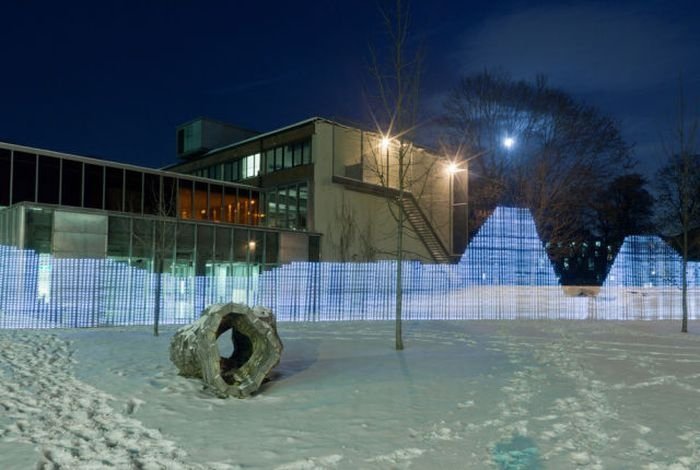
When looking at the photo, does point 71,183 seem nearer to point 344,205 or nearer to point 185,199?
point 185,199

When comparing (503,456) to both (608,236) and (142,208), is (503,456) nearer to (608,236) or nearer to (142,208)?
(142,208)

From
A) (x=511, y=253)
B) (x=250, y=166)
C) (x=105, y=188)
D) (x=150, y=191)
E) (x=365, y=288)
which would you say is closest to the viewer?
(x=365, y=288)

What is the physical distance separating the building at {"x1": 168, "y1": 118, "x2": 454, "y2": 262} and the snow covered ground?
63.6ft

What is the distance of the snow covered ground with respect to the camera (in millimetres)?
4855

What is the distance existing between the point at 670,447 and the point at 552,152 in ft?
81.7

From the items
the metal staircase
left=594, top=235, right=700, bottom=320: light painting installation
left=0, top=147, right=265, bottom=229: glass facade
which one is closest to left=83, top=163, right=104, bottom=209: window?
left=0, top=147, right=265, bottom=229: glass facade

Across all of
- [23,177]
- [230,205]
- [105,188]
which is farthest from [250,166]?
[23,177]

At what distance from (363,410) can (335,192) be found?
83.8 ft

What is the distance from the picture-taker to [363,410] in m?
6.36

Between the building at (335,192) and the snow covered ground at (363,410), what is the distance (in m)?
19.4

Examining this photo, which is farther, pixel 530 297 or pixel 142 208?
pixel 142 208

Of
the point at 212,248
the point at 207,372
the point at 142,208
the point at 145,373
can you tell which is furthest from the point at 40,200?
the point at 207,372

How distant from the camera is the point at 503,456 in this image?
493cm

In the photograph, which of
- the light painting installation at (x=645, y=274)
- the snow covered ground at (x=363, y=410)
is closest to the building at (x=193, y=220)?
the snow covered ground at (x=363, y=410)
